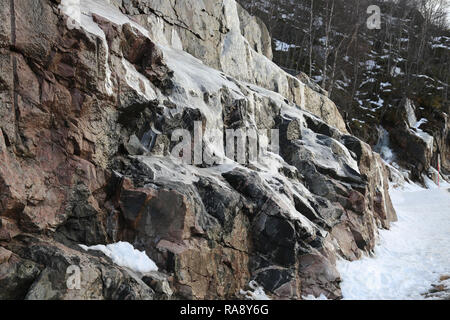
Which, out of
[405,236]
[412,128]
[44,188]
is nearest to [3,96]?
[44,188]

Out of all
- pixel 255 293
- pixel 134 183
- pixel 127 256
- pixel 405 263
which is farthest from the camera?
pixel 405 263

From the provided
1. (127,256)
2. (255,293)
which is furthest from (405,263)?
(127,256)

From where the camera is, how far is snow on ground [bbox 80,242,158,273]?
6887mm

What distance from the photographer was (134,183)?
794 centimetres

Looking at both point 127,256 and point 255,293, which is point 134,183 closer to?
point 127,256

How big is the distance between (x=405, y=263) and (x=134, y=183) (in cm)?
939

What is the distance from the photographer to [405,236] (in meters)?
15.0

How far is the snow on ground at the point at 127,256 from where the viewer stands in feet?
22.6

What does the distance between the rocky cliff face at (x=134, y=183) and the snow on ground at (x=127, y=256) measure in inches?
7.8

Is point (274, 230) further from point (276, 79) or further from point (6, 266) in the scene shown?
point (276, 79)

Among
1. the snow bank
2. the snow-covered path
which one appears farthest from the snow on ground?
the snow-covered path

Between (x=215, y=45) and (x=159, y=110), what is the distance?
7.82m

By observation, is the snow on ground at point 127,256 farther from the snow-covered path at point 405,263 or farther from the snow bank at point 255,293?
the snow-covered path at point 405,263

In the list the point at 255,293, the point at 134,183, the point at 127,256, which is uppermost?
the point at 134,183
